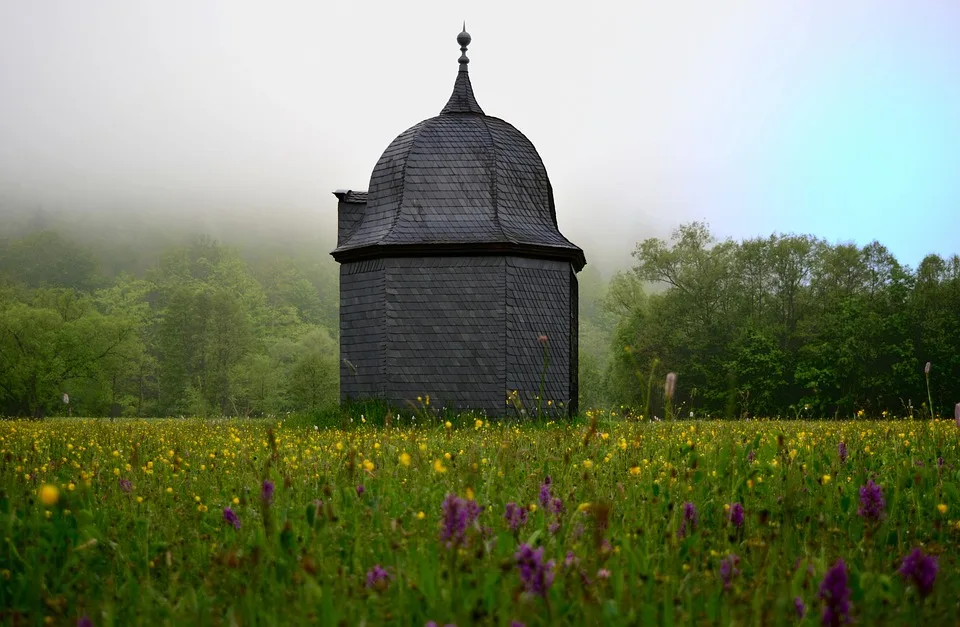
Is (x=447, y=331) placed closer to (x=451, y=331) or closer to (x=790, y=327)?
(x=451, y=331)

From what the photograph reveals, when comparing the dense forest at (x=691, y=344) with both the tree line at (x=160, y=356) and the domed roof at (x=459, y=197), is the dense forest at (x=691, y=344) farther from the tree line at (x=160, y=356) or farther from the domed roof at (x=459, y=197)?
the domed roof at (x=459, y=197)

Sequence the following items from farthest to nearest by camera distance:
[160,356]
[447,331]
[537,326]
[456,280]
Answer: [160,356] → [537,326] → [456,280] → [447,331]

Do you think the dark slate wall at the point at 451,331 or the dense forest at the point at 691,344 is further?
the dense forest at the point at 691,344

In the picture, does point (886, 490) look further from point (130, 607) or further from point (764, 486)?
point (130, 607)

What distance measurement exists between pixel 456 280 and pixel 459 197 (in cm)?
221

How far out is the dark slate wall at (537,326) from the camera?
1973 centimetres

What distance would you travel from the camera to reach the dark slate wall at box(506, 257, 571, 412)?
1973 cm

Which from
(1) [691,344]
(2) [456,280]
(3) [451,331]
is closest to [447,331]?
(3) [451,331]

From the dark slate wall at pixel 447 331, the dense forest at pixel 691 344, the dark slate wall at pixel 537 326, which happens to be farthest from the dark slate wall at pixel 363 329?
the dense forest at pixel 691 344

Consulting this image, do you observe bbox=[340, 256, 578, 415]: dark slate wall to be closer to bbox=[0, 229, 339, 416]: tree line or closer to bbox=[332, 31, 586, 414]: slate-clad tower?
bbox=[332, 31, 586, 414]: slate-clad tower

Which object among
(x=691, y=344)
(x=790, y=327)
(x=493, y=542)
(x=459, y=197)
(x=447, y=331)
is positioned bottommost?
(x=493, y=542)

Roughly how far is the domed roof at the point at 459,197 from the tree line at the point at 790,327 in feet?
63.5

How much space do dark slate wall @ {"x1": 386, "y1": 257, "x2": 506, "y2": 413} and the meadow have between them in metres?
11.3

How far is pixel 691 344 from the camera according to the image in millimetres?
43938
